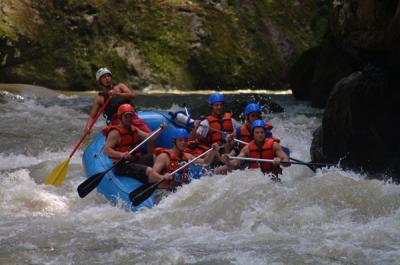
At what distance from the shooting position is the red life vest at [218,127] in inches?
322

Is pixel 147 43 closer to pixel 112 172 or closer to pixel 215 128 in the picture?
pixel 215 128

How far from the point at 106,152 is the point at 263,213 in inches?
84.0

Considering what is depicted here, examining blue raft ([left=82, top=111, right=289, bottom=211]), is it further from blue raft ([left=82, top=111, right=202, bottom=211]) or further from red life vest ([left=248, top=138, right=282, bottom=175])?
red life vest ([left=248, top=138, right=282, bottom=175])

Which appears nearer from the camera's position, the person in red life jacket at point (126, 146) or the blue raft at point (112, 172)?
the blue raft at point (112, 172)

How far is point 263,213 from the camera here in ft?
Result: 20.0

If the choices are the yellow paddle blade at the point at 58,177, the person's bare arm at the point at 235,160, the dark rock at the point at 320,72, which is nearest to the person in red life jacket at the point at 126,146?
the yellow paddle blade at the point at 58,177

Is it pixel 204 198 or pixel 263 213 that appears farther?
pixel 204 198

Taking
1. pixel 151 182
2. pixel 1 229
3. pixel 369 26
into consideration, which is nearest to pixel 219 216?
pixel 151 182

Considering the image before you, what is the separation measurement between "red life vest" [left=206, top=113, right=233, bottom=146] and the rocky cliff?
8.14 meters

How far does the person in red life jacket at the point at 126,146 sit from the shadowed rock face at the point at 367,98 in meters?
2.06

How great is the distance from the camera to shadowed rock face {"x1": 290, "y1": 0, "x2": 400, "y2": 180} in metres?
7.45

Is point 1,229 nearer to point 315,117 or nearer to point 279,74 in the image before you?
point 315,117

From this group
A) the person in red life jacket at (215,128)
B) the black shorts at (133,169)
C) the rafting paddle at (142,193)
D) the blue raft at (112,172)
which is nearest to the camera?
the rafting paddle at (142,193)

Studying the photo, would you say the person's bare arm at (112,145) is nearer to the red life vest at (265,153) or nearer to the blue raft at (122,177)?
the blue raft at (122,177)
